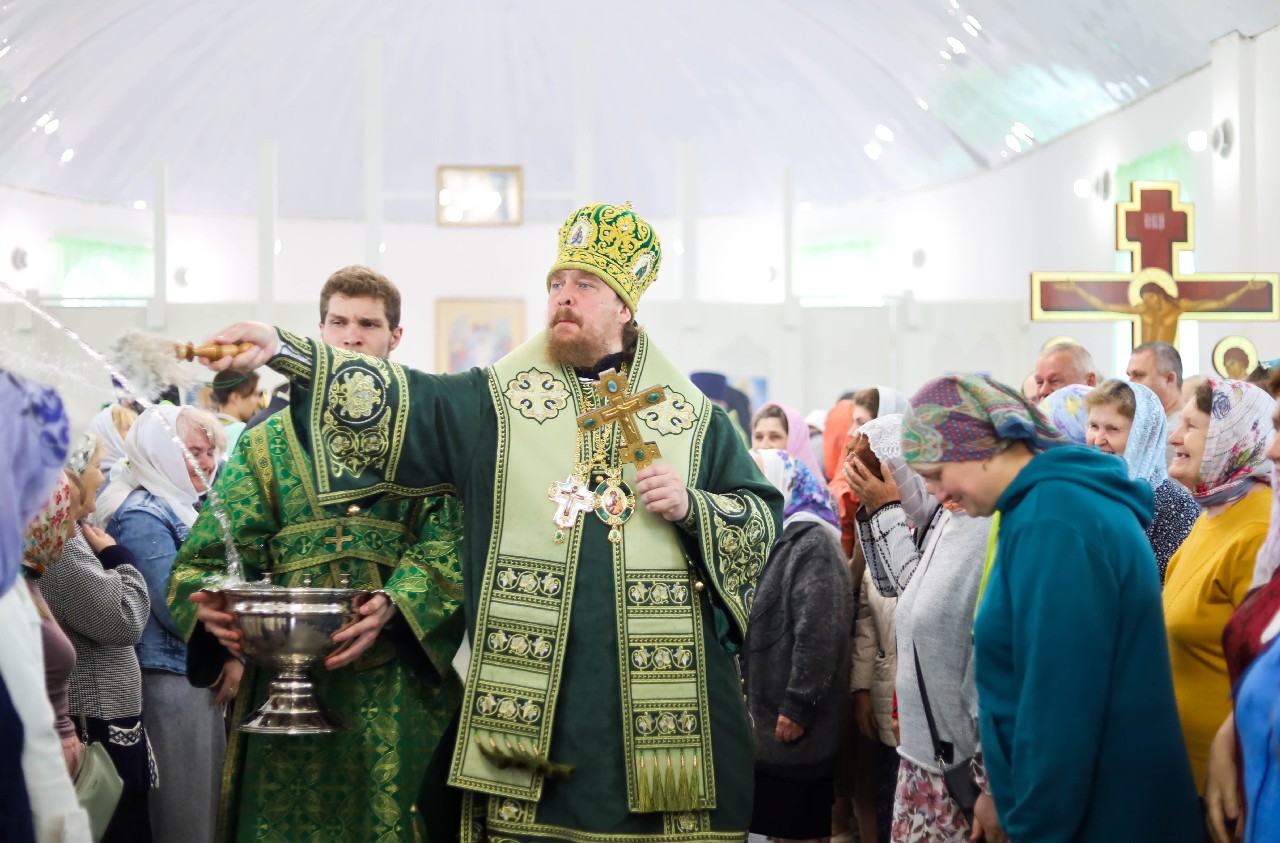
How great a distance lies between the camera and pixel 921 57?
16203 millimetres

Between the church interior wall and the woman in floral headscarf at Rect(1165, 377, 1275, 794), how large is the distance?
25.5 feet

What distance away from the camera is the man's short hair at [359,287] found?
363 cm

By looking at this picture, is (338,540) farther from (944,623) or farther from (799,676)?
(799,676)

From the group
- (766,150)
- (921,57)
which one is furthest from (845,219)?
(921,57)

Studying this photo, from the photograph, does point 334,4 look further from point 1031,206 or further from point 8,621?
point 8,621

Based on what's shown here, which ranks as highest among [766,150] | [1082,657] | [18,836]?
[766,150]

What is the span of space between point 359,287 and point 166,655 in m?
1.44

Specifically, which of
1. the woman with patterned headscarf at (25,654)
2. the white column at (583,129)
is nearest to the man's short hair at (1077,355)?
the woman with patterned headscarf at (25,654)

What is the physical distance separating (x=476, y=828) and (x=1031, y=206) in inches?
566

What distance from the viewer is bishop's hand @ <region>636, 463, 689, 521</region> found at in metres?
3.00

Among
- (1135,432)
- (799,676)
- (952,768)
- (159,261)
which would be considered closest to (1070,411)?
(1135,432)

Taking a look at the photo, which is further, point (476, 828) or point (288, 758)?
point (288, 758)

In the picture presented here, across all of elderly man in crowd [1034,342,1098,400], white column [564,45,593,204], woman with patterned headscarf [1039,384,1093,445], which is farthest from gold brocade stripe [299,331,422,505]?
white column [564,45,593,204]

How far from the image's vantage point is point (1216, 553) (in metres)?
3.29
